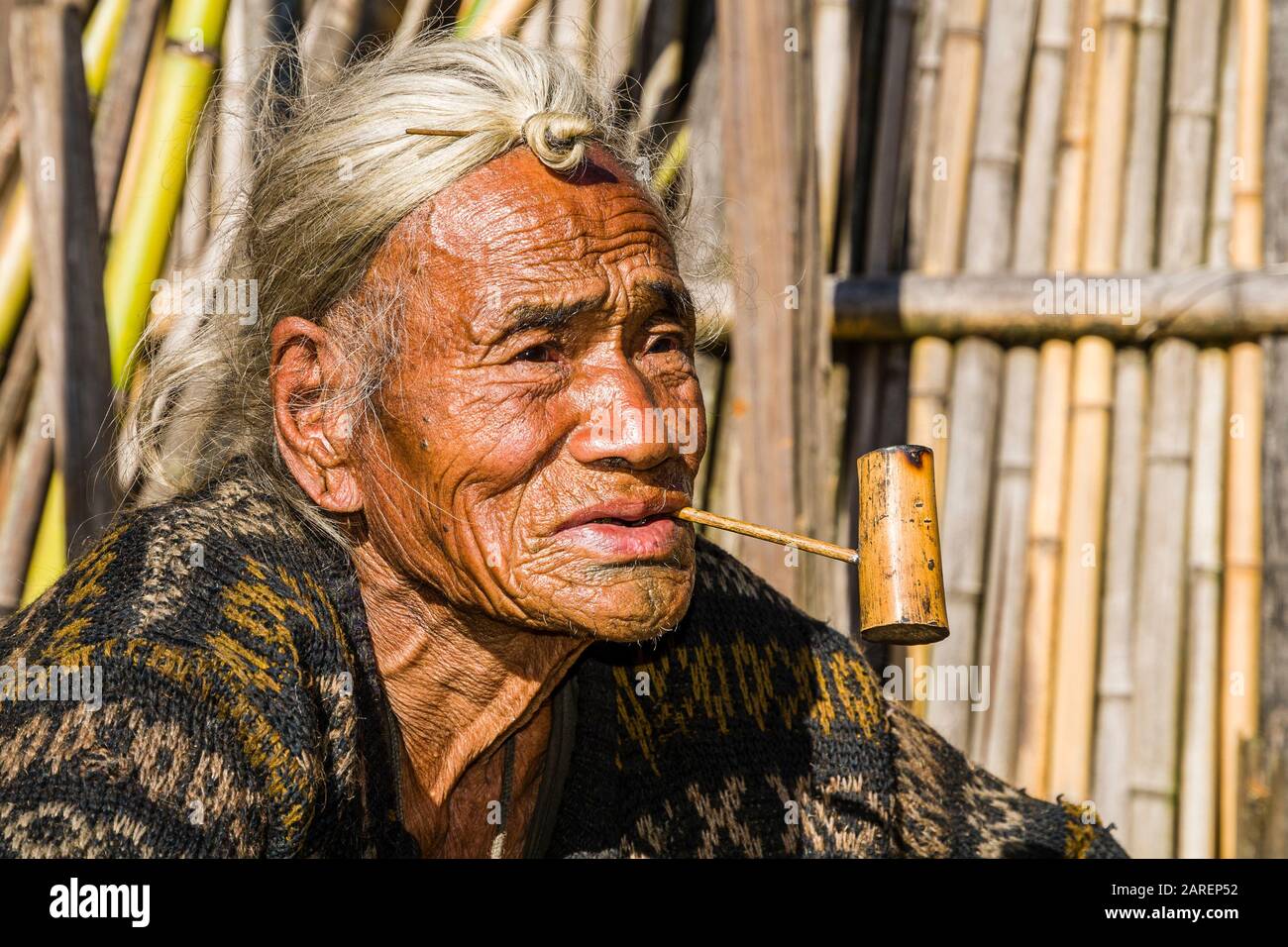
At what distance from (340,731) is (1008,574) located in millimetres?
2655

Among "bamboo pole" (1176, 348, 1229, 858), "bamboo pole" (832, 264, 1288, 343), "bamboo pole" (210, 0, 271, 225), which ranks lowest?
"bamboo pole" (1176, 348, 1229, 858)

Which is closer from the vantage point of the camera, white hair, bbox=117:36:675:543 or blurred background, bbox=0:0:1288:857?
white hair, bbox=117:36:675:543

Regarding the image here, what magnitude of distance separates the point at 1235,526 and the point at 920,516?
7.65ft

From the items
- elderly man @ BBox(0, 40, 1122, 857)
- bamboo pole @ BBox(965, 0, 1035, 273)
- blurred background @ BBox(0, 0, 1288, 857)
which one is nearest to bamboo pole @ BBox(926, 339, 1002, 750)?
blurred background @ BBox(0, 0, 1288, 857)

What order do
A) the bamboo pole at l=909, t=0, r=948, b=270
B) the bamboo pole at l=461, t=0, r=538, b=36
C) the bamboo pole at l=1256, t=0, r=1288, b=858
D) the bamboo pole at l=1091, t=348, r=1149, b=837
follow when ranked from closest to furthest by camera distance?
the bamboo pole at l=461, t=0, r=538, b=36
the bamboo pole at l=1256, t=0, r=1288, b=858
the bamboo pole at l=1091, t=348, r=1149, b=837
the bamboo pole at l=909, t=0, r=948, b=270

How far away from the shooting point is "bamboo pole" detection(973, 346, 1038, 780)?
3988 mm

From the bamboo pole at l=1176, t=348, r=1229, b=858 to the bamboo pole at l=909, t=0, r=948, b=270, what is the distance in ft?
2.85

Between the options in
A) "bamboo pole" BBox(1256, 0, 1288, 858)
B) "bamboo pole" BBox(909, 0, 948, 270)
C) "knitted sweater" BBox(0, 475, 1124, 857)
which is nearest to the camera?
"knitted sweater" BBox(0, 475, 1124, 857)

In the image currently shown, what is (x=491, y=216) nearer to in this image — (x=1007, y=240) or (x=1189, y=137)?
(x=1007, y=240)

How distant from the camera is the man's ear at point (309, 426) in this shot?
2.07m

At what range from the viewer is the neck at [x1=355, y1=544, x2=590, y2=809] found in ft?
6.86

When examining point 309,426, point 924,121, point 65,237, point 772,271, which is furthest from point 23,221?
point 924,121

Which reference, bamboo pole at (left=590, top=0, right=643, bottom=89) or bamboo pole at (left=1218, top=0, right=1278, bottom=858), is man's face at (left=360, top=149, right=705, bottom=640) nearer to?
bamboo pole at (left=590, top=0, right=643, bottom=89)

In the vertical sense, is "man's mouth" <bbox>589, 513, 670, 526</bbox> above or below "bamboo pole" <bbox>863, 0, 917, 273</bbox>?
below
